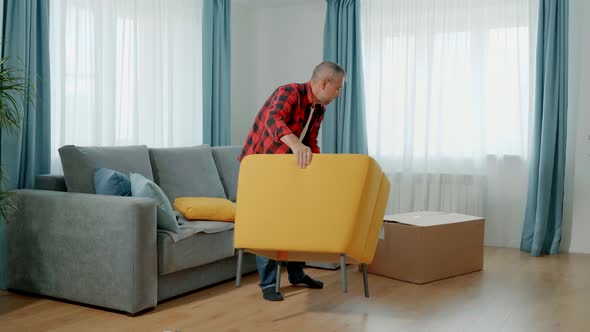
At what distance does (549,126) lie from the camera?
503cm

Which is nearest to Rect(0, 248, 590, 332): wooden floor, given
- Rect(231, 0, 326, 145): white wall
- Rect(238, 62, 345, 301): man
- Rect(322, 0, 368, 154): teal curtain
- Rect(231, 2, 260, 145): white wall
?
Rect(238, 62, 345, 301): man

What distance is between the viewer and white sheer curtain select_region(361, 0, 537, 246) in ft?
17.4

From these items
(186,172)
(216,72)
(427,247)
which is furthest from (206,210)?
(216,72)

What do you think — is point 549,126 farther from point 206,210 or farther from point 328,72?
point 206,210

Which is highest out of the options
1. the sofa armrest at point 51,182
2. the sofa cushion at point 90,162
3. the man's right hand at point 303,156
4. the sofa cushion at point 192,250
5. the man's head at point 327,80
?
the man's head at point 327,80

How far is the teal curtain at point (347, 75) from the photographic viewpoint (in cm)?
590

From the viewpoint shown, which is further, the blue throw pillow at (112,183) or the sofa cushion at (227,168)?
the sofa cushion at (227,168)

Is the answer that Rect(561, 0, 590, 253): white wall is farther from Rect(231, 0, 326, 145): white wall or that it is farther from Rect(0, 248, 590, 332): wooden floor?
Rect(231, 0, 326, 145): white wall

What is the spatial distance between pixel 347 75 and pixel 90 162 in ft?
9.18

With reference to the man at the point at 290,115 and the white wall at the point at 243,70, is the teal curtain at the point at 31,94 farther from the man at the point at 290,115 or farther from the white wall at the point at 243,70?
the white wall at the point at 243,70

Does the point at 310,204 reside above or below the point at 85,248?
above

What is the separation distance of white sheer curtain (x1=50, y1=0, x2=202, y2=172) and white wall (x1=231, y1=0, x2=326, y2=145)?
0.80m

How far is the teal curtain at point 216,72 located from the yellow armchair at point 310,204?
2.76 m

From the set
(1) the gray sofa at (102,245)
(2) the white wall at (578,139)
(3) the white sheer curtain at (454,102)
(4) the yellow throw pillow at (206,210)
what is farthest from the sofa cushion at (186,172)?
(2) the white wall at (578,139)
